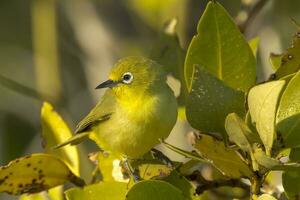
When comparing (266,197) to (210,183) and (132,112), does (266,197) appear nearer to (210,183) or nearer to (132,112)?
(210,183)

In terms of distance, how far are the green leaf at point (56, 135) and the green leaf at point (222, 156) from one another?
557 mm

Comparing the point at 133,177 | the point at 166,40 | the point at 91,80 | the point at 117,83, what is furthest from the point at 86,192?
the point at 91,80

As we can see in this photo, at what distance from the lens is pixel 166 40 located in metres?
1.82

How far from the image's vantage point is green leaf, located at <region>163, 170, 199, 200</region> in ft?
4.75

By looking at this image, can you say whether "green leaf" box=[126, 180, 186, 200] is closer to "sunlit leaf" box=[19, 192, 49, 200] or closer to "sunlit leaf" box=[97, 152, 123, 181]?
"sunlit leaf" box=[97, 152, 123, 181]

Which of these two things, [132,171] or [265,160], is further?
[132,171]

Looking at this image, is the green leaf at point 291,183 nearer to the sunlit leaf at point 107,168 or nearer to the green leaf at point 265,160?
the green leaf at point 265,160

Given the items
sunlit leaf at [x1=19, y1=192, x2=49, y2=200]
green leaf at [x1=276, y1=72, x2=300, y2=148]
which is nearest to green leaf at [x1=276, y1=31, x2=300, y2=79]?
green leaf at [x1=276, y1=72, x2=300, y2=148]

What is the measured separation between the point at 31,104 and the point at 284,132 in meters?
3.43

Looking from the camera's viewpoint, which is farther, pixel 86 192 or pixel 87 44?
pixel 87 44

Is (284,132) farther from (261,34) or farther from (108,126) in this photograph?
(261,34)

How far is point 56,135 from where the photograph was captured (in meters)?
1.80

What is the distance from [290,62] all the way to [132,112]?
688 millimetres

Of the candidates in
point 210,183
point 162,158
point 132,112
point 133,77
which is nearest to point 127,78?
point 133,77
